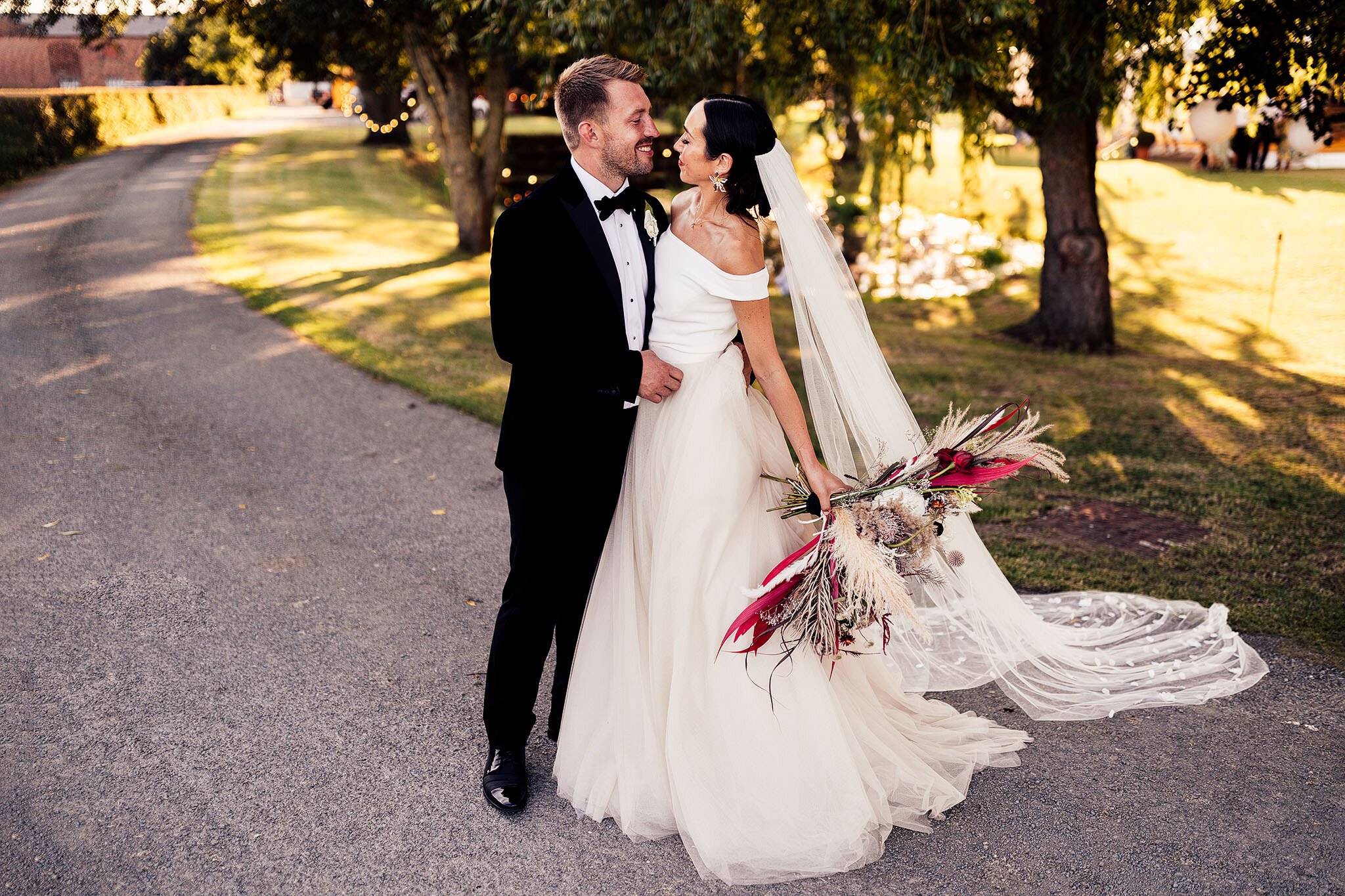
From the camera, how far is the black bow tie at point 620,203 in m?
3.10

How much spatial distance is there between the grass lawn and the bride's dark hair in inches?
107

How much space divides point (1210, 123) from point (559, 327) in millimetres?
9883

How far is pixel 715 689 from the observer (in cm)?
307

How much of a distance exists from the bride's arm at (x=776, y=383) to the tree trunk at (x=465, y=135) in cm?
1211

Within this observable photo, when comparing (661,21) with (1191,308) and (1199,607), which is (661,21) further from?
(1191,308)

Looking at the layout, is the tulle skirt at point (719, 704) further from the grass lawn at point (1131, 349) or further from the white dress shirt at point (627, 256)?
the grass lawn at point (1131, 349)

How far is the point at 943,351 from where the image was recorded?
34.8ft

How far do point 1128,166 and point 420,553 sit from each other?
17559 mm

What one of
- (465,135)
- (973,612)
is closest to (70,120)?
(465,135)

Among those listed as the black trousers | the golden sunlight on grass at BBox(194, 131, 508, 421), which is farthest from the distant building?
the black trousers

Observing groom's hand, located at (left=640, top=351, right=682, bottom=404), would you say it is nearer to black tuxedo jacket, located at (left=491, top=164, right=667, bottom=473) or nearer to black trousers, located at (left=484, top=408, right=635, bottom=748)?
black tuxedo jacket, located at (left=491, top=164, right=667, bottom=473)

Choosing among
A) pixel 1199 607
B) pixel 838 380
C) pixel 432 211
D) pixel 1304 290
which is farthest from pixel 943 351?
pixel 432 211

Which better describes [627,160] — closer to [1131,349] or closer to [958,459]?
[958,459]

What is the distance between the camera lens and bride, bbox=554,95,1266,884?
2988 mm
